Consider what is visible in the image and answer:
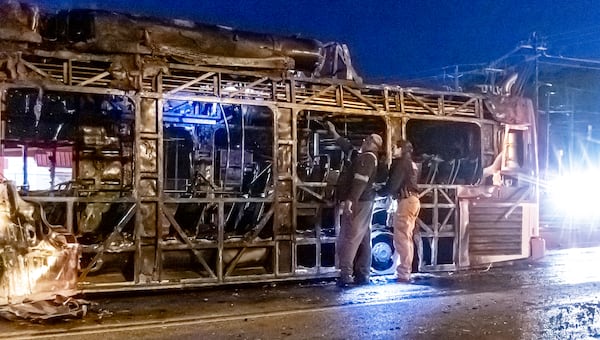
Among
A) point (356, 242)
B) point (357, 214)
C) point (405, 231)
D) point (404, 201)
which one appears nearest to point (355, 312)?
point (356, 242)

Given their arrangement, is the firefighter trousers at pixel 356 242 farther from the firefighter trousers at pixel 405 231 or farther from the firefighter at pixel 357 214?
the firefighter trousers at pixel 405 231

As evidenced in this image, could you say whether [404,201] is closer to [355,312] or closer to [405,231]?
[405,231]

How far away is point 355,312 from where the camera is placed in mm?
7574

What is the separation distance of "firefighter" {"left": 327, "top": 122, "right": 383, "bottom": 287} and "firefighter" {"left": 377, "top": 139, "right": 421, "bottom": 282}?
35 centimetres

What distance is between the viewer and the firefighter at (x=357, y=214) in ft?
Answer: 31.4

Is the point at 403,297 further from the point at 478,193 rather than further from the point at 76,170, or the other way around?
the point at 76,170

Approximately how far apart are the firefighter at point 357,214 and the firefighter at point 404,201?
0.35 meters

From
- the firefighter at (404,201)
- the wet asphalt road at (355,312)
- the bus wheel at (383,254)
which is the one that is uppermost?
the firefighter at (404,201)

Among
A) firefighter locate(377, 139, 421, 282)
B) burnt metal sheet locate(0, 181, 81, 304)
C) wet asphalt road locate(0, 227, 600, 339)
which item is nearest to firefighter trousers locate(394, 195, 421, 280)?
firefighter locate(377, 139, 421, 282)

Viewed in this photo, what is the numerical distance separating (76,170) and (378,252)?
15.2 ft

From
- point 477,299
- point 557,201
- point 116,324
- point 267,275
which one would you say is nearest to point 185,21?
point 267,275

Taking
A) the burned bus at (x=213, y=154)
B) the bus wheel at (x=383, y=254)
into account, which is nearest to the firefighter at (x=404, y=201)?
the bus wheel at (x=383, y=254)

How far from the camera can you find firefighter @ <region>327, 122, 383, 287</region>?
9586mm

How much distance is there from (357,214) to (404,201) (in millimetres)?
864
